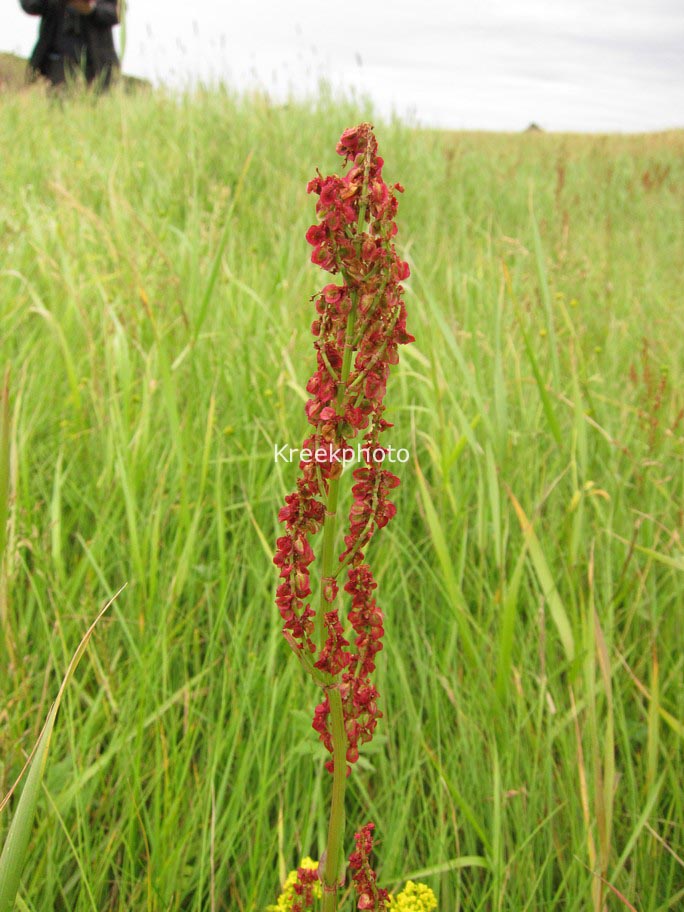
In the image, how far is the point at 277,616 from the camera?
5.60 feet

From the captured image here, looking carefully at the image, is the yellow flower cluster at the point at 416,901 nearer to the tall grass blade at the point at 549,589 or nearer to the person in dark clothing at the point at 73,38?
the tall grass blade at the point at 549,589

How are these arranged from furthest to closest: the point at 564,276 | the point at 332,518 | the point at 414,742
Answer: the point at 564,276
the point at 414,742
the point at 332,518

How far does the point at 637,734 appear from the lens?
163 centimetres

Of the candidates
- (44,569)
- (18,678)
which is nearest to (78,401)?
(44,569)

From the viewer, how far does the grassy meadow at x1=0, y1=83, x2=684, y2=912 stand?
1.33 meters

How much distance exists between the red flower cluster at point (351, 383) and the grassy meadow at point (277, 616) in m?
0.55

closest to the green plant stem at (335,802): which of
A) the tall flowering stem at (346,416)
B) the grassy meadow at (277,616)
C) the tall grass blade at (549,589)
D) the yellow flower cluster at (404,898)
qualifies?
the tall flowering stem at (346,416)

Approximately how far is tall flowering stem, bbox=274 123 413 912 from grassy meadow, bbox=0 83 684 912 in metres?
0.52

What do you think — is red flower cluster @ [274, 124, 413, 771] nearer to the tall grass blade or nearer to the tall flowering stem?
the tall flowering stem

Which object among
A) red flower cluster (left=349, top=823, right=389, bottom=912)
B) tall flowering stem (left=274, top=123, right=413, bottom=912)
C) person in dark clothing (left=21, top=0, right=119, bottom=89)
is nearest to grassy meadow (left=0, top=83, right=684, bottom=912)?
red flower cluster (left=349, top=823, right=389, bottom=912)

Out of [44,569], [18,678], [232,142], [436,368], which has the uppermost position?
[232,142]

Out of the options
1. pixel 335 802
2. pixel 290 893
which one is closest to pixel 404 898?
pixel 290 893

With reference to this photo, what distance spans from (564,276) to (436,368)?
2.03m

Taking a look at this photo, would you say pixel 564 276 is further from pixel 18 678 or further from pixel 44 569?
pixel 18 678
